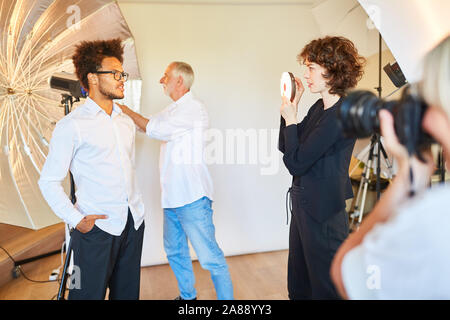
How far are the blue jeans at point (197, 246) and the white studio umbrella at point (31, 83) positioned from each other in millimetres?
833

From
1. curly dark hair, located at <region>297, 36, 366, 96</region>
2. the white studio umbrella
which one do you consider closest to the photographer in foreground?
curly dark hair, located at <region>297, 36, 366, 96</region>

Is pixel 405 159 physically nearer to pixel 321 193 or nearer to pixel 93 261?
pixel 321 193

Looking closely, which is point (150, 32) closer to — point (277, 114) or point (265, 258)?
point (277, 114)

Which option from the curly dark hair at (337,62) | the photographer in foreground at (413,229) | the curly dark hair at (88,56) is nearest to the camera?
the photographer in foreground at (413,229)

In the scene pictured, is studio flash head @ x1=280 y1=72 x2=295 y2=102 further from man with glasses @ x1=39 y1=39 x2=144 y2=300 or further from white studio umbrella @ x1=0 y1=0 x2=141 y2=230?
white studio umbrella @ x1=0 y1=0 x2=141 y2=230

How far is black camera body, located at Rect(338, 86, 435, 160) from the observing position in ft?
2.21

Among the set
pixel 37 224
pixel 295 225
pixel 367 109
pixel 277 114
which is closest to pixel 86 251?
pixel 37 224

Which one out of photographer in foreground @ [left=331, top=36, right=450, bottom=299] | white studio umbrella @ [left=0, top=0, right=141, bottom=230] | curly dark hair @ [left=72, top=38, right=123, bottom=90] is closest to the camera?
photographer in foreground @ [left=331, top=36, right=450, bottom=299]

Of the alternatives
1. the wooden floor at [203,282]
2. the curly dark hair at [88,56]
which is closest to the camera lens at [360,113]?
the curly dark hair at [88,56]

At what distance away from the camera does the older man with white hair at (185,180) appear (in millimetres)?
2174

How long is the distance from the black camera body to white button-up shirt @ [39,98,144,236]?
3.70 feet

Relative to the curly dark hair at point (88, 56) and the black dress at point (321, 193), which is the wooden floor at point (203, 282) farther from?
the curly dark hair at point (88, 56)

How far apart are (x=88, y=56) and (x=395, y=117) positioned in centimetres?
142

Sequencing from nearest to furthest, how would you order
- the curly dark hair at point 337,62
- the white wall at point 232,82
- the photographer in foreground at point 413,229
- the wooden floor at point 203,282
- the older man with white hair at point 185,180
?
the photographer in foreground at point 413,229
the curly dark hair at point 337,62
the older man with white hair at point 185,180
the wooden floor at point 203,282
the white wall at point 232,82
